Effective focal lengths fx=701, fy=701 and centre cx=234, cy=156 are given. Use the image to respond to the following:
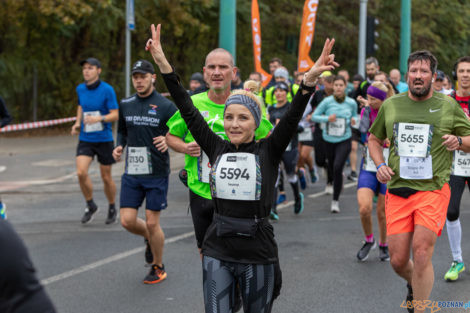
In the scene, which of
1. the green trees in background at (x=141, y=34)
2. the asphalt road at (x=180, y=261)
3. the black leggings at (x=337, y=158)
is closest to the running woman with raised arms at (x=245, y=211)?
the asphalt road at (x=180, y=261)

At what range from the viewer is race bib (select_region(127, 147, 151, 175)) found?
6465mm

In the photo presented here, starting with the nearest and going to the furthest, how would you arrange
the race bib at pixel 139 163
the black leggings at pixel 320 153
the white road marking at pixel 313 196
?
the race bib at pixel 139 163 < the white road marking at pixel 313 196 < the black leggings at pixel 320 153

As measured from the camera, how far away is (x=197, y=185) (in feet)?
16.3

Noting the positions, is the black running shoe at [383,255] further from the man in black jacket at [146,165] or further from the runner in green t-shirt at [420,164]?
the man in black jacket at [146,165]

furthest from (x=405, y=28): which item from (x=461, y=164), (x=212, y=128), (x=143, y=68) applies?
(x=212, y=128)

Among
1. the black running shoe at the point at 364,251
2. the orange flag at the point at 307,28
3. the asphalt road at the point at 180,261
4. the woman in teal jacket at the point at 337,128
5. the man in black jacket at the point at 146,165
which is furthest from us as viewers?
the orange flag at the point at 307,28

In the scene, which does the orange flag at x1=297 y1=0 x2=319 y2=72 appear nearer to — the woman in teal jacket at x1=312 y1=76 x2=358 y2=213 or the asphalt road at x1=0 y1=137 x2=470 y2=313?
the woman in teal jacket at x1=312 y1=76 x2=358 y2=213

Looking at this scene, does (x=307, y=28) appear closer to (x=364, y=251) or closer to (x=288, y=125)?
(x=364, y=251)

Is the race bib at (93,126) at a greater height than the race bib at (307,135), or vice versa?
the race bib at (93,126)

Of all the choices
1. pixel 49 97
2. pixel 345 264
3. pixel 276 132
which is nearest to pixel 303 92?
pixel 276 132

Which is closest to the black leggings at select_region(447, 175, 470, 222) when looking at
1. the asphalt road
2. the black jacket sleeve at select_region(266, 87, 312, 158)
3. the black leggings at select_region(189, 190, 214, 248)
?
the asphalt road

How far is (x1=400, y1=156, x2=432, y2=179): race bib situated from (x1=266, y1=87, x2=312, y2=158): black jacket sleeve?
1.33 meters

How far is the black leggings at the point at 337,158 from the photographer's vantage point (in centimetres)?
955

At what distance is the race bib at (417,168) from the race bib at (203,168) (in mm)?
1360
